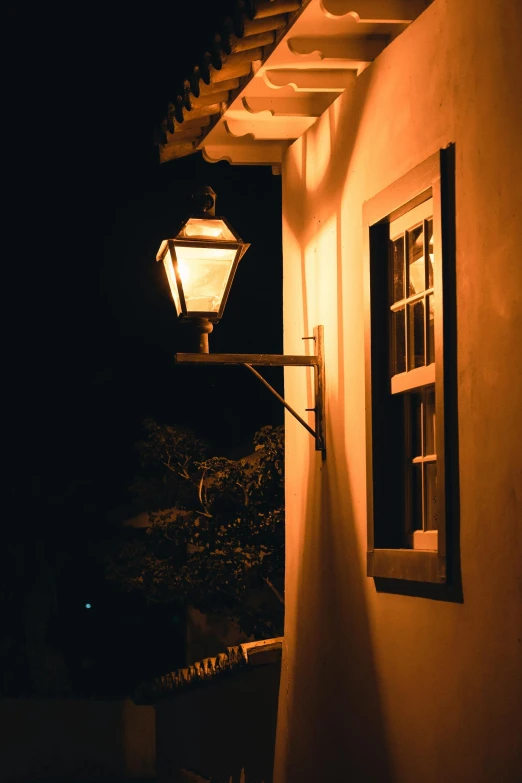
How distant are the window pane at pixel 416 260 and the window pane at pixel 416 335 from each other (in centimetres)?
10

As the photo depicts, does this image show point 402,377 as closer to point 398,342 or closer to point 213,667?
point 398,342

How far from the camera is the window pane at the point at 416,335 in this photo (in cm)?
636

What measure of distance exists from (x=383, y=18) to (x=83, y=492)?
17.9 m

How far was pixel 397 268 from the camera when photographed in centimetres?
670

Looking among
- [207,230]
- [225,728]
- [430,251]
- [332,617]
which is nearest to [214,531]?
[225,728]

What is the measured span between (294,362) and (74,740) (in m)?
14.1

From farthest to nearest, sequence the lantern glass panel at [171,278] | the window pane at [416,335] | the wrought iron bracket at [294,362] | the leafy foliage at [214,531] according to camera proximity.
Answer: the leafy foliage at [214,531] < the lantern glass panel at [171,278] < the wrought iron bracket at [294,362] < the window pane at [416,335]

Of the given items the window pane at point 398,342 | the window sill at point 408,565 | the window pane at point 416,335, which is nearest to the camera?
the window sill at point 408,565

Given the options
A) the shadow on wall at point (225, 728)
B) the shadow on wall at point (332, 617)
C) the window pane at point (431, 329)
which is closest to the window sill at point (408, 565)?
the shadow on wall at point (332, 617)

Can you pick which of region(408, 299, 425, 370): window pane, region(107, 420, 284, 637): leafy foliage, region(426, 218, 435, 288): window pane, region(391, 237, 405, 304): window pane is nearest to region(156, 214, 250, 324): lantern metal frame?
region(391, 237, 405, 304): window pane

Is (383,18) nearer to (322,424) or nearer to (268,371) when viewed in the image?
(322,424)

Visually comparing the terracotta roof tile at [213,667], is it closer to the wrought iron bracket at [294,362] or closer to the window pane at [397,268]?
the wrought iron bracket at [294,362]

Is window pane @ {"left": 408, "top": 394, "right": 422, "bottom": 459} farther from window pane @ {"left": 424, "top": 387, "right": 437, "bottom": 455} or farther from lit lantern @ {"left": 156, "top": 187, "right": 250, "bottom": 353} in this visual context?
lit lantern @ {"left": 156, "top": 187, "right": 250, "bottom": 353}

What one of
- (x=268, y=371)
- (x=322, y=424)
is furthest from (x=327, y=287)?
(x=268, y=371)
